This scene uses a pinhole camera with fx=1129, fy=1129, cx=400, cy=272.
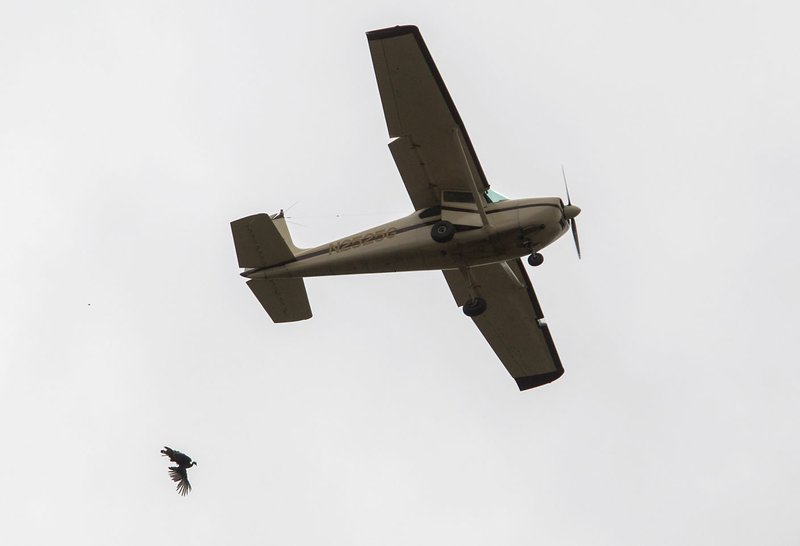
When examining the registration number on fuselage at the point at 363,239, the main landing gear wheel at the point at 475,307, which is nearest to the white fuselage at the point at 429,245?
the registration number on fuselage at the point at 363,239

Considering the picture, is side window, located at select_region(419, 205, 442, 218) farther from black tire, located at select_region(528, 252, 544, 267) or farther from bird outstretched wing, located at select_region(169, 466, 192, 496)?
bird outstretched wing, located at select_region(169, 466, 192, 496)

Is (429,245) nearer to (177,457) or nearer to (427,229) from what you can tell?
(427,229)

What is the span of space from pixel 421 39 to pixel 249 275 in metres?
6.84

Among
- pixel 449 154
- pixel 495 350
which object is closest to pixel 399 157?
pixel 449 154

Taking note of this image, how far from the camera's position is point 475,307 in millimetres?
24141

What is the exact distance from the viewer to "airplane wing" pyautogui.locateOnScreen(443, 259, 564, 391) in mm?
25875

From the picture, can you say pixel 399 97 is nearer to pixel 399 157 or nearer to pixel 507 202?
pixel 399 157

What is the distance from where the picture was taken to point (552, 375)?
2730 cm

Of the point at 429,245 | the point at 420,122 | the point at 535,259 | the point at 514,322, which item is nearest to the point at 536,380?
the point at 514,322

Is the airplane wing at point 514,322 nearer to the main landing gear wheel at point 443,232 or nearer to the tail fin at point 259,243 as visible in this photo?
the main landing gear wheel at point 443,232

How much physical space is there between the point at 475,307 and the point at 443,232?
6.31ft

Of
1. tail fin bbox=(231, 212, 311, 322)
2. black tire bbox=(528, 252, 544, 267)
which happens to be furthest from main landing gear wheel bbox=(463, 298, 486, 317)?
tail fin bbox=(231, 212, 311, 322)

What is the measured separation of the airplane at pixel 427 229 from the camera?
878 inches

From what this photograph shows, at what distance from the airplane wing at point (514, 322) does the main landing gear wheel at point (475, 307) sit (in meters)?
1.62
